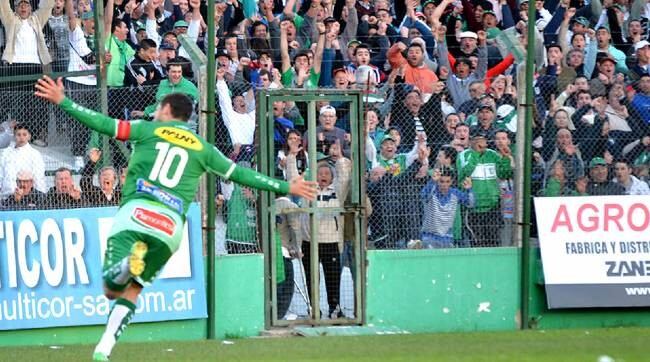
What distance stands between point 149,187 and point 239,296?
13.0ft

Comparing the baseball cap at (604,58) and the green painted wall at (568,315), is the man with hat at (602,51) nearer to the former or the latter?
the baseball cap at (604,58)

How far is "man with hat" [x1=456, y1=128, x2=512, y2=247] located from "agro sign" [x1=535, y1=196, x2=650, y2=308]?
1.64 ft

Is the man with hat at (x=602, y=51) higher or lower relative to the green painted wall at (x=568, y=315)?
higher

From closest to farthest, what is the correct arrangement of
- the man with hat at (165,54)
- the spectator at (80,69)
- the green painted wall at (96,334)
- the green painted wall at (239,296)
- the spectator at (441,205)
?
the green painted wall at (96,334) → the spectator at (80,69) → the green painted wall at (239,296) → the spectator at (441,205) → the man with hat at (165,54)

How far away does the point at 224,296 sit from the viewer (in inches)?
581

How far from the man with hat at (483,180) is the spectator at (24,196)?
182 inches

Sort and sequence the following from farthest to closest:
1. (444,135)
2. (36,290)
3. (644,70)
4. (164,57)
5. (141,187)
→ (644,70)
(164,57)
(444,135)
(36,290)
(141,187)

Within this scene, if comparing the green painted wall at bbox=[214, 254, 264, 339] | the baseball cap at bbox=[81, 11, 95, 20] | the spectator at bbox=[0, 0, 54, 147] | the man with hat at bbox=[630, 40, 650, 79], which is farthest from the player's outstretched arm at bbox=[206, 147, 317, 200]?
the man with hat at bbox=[630, 40, 650, 79]

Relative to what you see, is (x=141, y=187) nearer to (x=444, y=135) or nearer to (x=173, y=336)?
(x=173, y=336)

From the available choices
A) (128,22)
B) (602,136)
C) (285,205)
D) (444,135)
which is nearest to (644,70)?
(602,136)

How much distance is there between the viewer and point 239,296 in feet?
48.8

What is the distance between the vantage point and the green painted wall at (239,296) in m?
14.7

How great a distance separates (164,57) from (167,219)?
19.5 ft

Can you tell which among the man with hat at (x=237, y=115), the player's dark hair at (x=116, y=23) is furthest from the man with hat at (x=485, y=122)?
the player's dark hair at (x=116, y=23)
